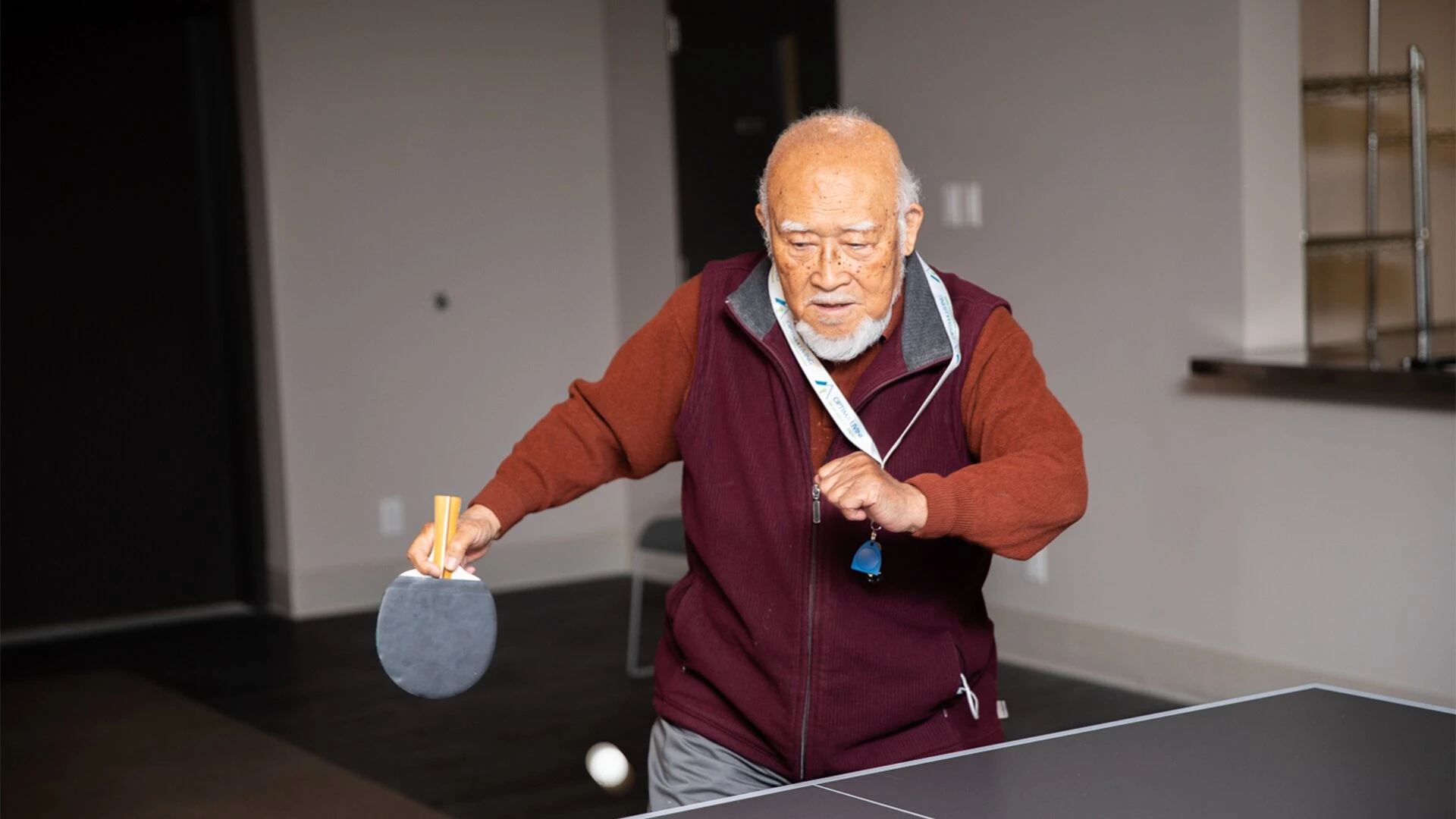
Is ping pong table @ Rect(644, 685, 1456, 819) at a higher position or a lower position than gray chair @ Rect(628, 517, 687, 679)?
higher

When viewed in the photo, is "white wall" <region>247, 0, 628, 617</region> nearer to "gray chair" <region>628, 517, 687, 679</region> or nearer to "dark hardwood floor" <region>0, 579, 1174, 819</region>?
"dark hardwood floor" <region>0, 579, 1174, 819</region>

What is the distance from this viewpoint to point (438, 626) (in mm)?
1788

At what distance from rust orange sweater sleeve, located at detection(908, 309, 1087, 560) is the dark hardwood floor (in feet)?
6.21

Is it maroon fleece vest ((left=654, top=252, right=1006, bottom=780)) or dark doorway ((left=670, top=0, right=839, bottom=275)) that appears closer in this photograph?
maroon fleece vest ((left=654, top=252, right=1006, bottom=780))

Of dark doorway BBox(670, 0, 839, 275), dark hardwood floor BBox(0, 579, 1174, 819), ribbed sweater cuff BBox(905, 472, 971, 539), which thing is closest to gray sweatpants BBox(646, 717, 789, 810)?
ribbed sweater cuff BBox(905, 472, 971, 539)

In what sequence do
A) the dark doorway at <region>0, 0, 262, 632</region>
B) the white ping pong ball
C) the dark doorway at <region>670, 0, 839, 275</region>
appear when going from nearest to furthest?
1. the white ping pong ball
2. the dark doorway at <region>670, 0, 839, 275</region>
3. the dark doorway at <region>0, 0, 262, 632</region>

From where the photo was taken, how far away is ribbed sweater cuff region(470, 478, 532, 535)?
1.94 m

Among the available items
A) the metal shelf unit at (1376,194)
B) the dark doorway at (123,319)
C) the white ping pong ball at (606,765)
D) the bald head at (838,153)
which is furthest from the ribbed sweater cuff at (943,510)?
the dark doorway at (123,319)

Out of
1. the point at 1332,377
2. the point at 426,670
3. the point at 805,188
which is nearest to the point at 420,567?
the point at 426,670

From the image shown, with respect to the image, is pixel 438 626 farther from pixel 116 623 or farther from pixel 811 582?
pixel 116 623

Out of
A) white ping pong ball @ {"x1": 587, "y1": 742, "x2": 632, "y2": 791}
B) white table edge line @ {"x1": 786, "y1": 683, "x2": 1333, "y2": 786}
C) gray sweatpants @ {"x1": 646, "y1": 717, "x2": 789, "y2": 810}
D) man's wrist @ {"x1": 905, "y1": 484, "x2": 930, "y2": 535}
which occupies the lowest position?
white ping pong ball @ {"x1": 587, "y1": 742, "x2": 632, "y2": 791}

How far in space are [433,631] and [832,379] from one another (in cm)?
55

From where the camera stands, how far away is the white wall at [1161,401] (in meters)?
3.70

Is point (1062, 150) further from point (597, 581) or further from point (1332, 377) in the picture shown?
point (597, 581)
